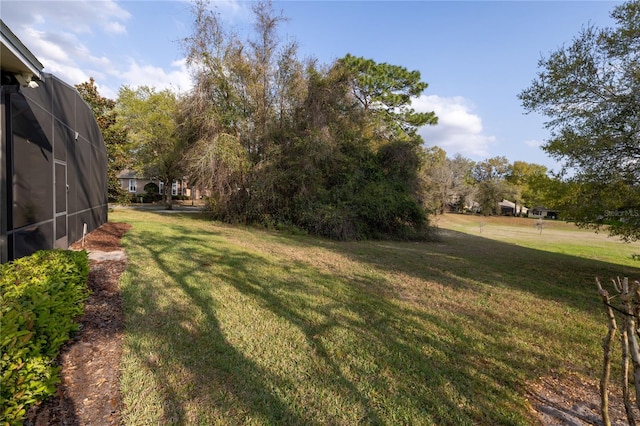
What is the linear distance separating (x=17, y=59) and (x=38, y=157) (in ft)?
7.64

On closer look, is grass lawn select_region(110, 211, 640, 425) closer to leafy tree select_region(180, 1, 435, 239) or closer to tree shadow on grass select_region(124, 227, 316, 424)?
tree shadow on grass select_region(124, 227, 316, 424)

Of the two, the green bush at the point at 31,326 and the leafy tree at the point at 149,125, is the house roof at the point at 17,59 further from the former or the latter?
the leafy tree at the point at 149,125

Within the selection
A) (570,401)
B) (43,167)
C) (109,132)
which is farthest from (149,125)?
(570,401)

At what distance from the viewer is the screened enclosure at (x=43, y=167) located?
12.8 feet

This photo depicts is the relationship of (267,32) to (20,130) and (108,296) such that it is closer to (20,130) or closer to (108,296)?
(20,130)

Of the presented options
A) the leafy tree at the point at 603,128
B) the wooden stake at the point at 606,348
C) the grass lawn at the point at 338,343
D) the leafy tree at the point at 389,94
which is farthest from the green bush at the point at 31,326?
the leafy tree at the point at 389,94

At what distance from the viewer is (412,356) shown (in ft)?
9.91

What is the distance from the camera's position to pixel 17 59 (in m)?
3.23

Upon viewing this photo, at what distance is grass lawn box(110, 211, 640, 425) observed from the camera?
89.4 inches

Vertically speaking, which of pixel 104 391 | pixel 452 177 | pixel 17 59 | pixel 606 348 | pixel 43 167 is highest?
pixel 452 177

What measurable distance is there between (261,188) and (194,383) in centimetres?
1162

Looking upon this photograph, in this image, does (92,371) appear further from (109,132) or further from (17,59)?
(109,132)

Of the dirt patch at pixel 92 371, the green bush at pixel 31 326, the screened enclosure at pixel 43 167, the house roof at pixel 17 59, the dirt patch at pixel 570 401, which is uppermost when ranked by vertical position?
the house roof at pixel 17 59

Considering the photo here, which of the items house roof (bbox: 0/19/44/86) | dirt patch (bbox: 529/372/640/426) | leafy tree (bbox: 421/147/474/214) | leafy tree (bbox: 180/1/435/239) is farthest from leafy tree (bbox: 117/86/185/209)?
leafy tree (bbox: 421/147/474/214)
